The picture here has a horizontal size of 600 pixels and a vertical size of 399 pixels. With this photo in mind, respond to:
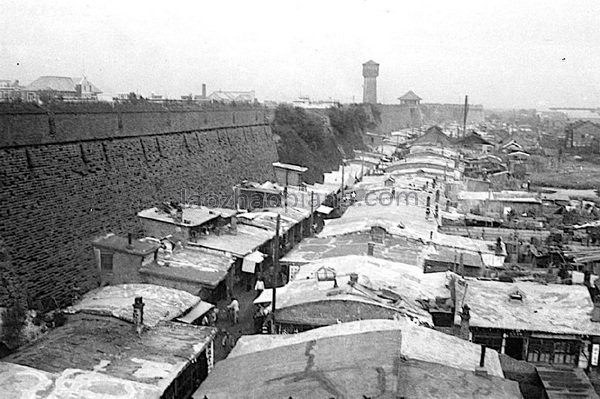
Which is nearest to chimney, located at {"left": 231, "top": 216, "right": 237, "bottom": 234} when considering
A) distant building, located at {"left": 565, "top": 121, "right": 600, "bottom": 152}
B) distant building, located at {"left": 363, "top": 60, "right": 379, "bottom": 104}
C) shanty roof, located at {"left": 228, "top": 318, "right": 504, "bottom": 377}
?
shanty roof, located at {"left": 228, "top": 318, "right": 504, "bottom": 377}

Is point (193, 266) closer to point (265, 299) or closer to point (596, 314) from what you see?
point (265, 299)

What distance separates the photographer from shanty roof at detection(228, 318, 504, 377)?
8.93 meters

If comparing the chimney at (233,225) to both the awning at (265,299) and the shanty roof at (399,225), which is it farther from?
the awning at (265,299)

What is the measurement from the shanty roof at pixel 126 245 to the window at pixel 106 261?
0.20m

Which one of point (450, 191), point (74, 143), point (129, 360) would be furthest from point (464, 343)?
point (450, 191)

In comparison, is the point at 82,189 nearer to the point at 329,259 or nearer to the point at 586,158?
the point at 329,259

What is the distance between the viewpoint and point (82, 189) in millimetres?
17453

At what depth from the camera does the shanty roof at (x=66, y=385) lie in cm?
835

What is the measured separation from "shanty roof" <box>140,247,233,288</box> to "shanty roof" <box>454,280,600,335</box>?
6.10 m

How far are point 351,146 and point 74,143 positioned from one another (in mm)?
42327

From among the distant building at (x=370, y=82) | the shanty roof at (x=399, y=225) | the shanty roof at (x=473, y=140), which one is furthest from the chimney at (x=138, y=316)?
the distant building at (x=370, y=82)

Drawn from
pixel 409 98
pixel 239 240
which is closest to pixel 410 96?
pixel 409 98

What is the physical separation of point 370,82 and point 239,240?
8064 centimetres

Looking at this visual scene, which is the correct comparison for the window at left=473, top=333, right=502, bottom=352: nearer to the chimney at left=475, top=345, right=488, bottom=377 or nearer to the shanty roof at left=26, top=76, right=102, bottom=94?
the chimney at left=475, top=345, right=488, bottom=377
